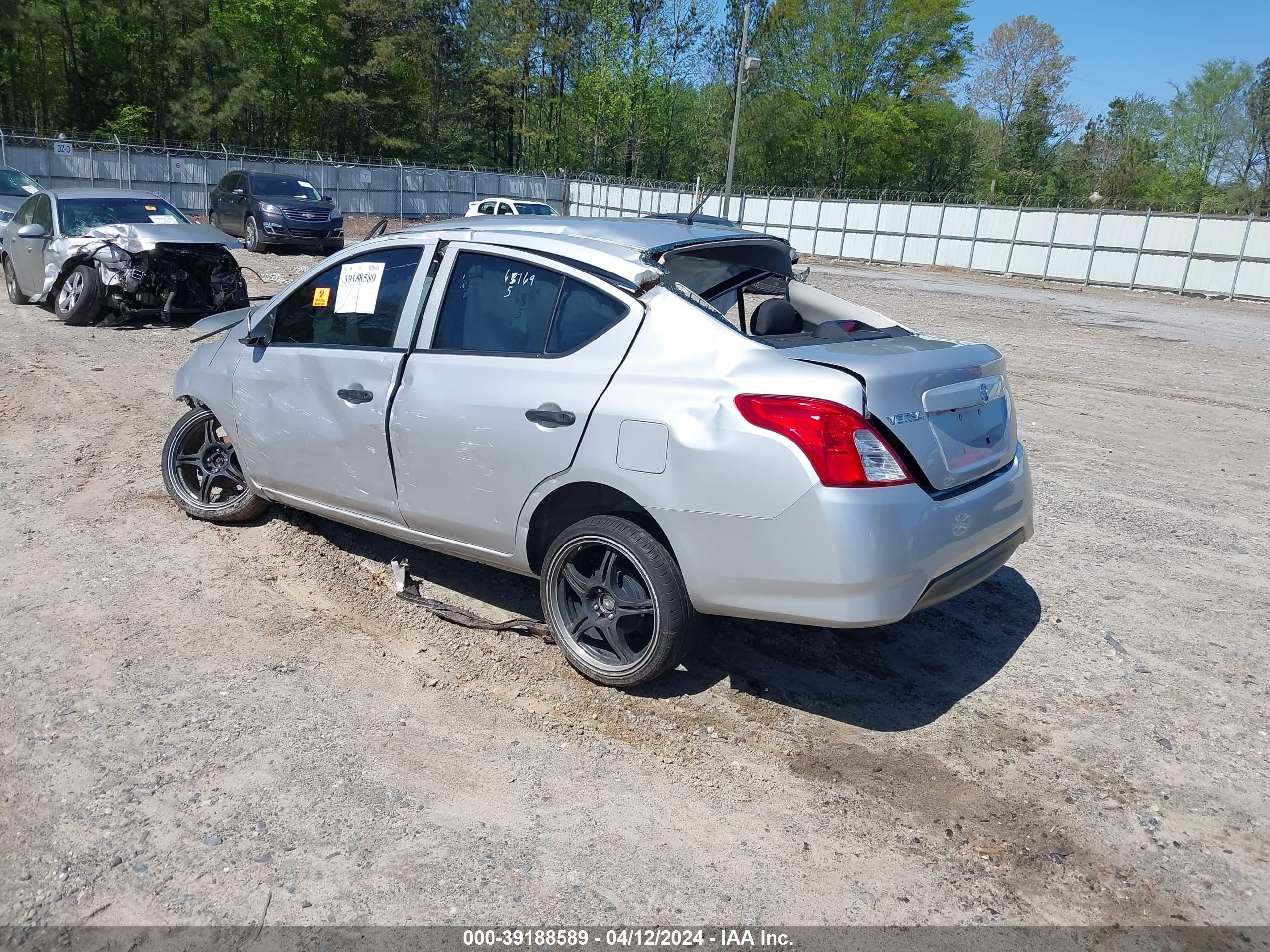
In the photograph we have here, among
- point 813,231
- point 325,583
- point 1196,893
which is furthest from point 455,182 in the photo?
point 1196,893

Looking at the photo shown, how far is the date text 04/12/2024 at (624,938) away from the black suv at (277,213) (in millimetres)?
21572

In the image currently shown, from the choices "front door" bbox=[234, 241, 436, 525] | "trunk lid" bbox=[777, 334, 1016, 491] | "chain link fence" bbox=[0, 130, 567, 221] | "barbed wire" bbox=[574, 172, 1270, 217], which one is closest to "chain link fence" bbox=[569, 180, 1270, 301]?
"barbed wire" bbox=[574, 172, 1270, 217]

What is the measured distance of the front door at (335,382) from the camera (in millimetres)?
4438

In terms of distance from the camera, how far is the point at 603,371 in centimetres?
375

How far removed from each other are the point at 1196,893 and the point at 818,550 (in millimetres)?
1504

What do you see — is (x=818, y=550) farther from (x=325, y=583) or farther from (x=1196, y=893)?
(x=325, y=583)

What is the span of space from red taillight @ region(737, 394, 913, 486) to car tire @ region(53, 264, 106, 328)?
447 inches

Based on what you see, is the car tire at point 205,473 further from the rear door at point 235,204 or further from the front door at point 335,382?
the rear door at point 235,204

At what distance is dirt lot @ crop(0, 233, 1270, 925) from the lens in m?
2.84

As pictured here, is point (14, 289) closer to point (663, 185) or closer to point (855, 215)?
point (855, 215)

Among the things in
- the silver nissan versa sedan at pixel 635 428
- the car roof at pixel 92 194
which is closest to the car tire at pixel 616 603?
the silver nissan versa sedan at pixel 635 428

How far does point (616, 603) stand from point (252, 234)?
21508 mm

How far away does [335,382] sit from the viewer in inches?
180

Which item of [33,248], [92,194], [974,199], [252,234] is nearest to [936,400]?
[92,194]
